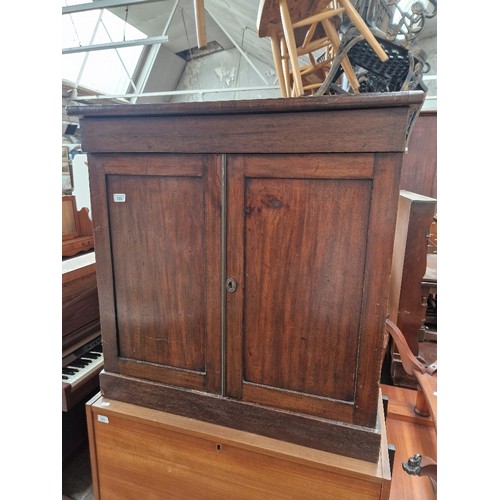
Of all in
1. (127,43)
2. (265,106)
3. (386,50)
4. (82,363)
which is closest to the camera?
(265,106)

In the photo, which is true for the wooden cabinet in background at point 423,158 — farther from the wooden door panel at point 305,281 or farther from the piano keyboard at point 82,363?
the piano keyboard at point 82,363

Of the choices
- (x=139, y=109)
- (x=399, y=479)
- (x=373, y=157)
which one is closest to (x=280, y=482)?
(x=399, y=479)

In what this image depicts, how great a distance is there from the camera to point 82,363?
160 cm

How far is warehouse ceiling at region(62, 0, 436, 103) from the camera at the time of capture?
315 centimetres

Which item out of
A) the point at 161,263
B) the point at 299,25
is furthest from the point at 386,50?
the point at 161,263

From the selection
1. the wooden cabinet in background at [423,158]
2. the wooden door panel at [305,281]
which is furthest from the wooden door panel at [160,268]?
the wooden cabinet in background at [423,158]

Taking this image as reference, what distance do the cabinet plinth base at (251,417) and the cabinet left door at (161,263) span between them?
0.04m

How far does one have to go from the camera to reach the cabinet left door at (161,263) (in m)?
0.82

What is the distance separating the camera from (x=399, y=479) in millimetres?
1291

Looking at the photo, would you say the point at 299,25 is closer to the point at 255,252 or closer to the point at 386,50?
the point at 386,50

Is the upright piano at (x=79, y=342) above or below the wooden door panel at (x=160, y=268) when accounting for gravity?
below

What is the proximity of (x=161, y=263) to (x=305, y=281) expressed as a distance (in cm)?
39

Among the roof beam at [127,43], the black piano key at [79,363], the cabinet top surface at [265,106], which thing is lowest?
the black piano key at [79,363]

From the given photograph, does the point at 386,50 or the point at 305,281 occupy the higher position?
the point at 386,50
